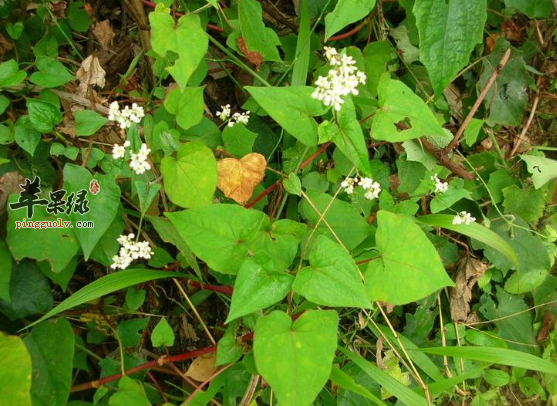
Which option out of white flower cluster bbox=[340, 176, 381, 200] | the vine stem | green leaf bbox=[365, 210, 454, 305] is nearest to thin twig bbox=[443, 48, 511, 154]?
white flower cluster bbox=[340, 176, 381, 200]

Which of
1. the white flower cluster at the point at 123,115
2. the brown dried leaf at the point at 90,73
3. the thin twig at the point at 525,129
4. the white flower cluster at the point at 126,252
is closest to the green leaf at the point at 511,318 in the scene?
the thin twig at the point at 525,129

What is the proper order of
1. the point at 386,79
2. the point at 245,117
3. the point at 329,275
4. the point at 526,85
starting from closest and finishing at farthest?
the point at 329,275 → the point at 386,79 → the point at 245,117 → the point at 526,85

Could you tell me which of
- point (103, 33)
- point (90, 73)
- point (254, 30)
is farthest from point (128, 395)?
point (103, 33)

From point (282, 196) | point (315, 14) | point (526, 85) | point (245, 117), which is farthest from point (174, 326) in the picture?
point (526, 85)

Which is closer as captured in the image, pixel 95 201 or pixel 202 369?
pixel 95 201

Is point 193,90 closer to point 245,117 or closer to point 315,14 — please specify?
point 245,117

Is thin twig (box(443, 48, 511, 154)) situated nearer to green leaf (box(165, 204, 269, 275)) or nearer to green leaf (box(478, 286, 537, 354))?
green leaf (box(478, 286, 537, 354))

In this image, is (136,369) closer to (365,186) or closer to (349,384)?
(349,384)
